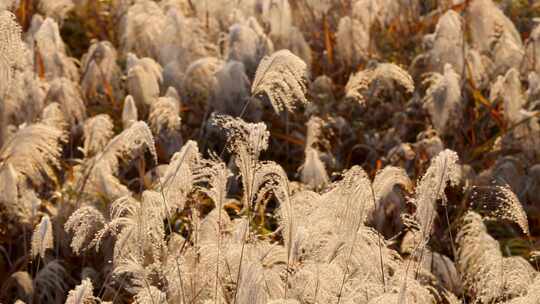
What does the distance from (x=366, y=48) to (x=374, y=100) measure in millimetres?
397

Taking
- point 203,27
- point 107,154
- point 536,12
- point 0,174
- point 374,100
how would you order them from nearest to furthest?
1. point 0,174
2. point 107,154
3. point 374,100
4. point 203,27
5. point 536,12

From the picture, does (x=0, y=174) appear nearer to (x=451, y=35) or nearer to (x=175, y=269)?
(x=175, y=269)

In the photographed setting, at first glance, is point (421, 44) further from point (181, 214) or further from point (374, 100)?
point (181, 214)

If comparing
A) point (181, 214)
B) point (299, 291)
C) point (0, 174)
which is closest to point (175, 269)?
point (299, 291)

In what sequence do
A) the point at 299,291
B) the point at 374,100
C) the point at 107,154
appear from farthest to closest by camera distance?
the point at 374,100 < the point at 107,154 < the point at 299,291

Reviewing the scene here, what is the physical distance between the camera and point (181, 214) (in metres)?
4.27

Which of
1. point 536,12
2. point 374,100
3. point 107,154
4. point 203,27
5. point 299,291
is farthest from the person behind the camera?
point 536,12

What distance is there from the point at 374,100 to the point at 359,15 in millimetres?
607

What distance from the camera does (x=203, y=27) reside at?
600 centimetres

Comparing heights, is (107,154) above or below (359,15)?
below

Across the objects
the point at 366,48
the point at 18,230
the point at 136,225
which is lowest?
the point at 18,230

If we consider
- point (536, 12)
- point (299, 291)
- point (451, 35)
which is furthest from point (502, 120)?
point (299, 291)

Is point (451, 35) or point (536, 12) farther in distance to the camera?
point (536, 12)

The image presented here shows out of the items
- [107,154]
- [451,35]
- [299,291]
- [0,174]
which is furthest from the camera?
[451,35]
